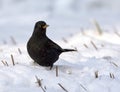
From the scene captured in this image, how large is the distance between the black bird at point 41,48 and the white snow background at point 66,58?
0.08m

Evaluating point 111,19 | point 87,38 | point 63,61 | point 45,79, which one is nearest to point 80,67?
point 63,61

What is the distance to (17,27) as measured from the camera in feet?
39.0

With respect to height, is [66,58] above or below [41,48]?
below

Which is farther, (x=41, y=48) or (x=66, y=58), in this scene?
(x=66, y=58)

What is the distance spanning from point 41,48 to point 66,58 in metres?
0.85

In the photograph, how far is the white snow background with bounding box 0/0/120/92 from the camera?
541cm

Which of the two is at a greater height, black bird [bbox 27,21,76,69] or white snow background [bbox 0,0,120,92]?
black bird [bbox 27,21,76,69]

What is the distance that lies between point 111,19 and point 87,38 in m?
4.12

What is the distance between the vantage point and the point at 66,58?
679 cm

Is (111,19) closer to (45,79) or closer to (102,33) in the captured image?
(102,33)

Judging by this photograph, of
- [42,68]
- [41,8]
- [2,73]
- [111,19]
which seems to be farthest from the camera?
[41,8]

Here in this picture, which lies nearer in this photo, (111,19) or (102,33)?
(102,33)

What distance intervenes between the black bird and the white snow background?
0.08 meters

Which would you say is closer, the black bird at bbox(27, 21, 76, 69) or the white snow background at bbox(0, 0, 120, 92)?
the white snow background at bbox(0, 0, 120, 92)
